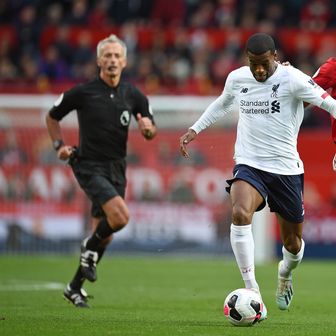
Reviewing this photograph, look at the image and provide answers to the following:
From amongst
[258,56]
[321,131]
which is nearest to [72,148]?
[258,56]

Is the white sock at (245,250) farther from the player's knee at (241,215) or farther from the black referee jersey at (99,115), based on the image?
the black referee jersey at (99,115)

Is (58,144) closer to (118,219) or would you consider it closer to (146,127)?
(146,127)

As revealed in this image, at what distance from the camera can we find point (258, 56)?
9773mm

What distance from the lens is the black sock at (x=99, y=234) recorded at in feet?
39.1

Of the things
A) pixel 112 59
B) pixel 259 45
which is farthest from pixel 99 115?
pixel 259 45

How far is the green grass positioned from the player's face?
2.23 meters

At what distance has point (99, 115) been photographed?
12.4 metres

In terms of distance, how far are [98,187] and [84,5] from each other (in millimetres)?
14736

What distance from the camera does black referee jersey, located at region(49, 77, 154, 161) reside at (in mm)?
12367

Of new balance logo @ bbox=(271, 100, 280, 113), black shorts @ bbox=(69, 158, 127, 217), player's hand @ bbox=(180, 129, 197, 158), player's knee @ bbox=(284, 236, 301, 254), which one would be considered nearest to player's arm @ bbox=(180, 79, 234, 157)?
player's hand @ bbox=(180, 129, 197, 158)

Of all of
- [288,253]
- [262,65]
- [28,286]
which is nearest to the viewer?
[262,65]

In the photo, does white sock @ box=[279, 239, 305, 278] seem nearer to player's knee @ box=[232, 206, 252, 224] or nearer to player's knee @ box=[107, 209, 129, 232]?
player's knee @ box=[232, 206, 252, 224]

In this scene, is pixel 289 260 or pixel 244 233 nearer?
pixel 244 233

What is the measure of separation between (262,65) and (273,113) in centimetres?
49
